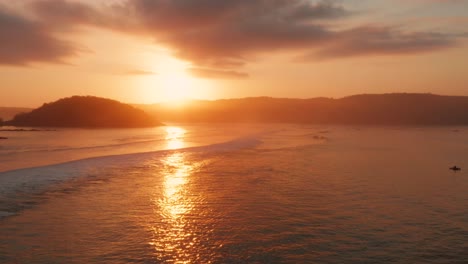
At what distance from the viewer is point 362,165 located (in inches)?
1395

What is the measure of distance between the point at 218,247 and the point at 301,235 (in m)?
3.35

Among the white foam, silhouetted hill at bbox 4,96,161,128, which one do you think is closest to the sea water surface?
the white foam

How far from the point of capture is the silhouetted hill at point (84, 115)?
146375 mm

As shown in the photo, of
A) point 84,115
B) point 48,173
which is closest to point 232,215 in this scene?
point 48,173

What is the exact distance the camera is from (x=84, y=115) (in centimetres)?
15000

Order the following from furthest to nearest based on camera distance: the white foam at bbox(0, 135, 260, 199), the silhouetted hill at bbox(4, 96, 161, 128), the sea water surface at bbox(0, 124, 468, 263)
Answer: the silhouetted hill at bbox(4, 96, 161, 128)
the white foam at bbox(0, 135, 260, 199)
the sea water surface at bbox(0, 124, 468, 263)

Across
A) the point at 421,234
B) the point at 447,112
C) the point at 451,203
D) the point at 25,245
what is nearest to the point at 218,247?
the point at 25,245

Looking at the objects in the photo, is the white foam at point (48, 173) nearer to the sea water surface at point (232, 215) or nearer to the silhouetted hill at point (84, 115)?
the sea water surface at point (232, 215)

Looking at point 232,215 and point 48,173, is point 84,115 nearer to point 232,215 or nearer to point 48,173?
point 48,173

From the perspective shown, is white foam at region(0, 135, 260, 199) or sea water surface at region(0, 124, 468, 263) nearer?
sea water surface at region(0, 124, 468, 263)

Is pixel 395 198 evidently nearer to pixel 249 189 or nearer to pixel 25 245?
pixel 249 189

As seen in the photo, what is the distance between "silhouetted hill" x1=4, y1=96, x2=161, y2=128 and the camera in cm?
14638

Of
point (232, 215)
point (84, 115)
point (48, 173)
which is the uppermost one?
point (84, 115)

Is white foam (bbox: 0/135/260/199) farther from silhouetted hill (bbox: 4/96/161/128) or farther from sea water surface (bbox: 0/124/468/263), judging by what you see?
silhouetted hill (bbox: 4/96/161/128)
